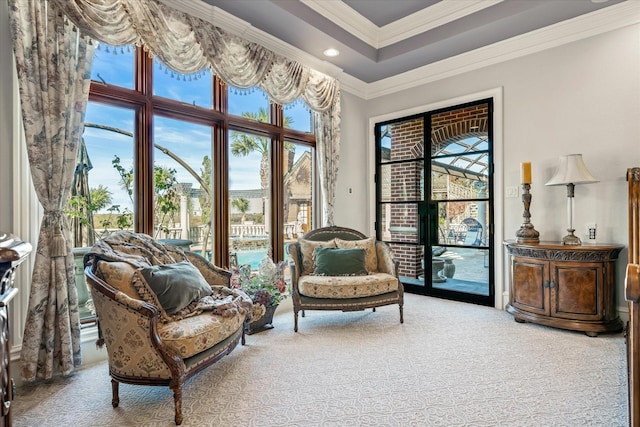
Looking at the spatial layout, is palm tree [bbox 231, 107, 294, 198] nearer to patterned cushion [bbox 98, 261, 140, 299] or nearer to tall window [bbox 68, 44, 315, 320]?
tall window [bbox 68, 44, 315, 320]

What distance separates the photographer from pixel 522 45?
3.74 metres

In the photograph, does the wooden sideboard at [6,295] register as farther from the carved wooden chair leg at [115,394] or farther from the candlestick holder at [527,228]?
the candlestick holder at [527,228]

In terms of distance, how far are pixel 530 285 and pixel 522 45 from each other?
8.52ft

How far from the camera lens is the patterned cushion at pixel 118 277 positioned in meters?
2.07

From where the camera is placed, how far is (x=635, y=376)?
1.18m

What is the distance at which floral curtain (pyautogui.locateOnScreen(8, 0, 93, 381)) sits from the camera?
2207mm

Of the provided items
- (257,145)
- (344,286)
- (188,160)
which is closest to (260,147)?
(257,145)

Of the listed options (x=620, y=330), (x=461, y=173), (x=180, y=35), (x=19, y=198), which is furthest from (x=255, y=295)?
(x=620, y=330)

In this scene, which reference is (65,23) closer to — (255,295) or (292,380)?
(255,295)

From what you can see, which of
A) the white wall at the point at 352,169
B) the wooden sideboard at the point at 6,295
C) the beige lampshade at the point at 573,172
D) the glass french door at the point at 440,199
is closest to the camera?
the wooden sideboard at the point at 6,295

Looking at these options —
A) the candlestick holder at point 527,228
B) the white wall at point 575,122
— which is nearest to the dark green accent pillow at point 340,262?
the candlestick holder at point 527,228

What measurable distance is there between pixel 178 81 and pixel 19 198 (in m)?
1.66

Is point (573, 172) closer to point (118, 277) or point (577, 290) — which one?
point (577, 290)

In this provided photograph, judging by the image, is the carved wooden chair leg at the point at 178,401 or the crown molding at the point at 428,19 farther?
the crown molding at the point at 428,19
